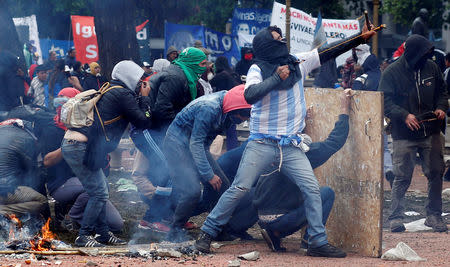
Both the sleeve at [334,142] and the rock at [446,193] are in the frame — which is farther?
the rock at [446,193]

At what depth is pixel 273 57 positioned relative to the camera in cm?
524

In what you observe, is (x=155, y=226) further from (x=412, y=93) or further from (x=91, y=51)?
(x=91, y=51)

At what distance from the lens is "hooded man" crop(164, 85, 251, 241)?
5.77m

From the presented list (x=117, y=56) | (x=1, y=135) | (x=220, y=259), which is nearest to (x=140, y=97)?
(x=1, y=135)

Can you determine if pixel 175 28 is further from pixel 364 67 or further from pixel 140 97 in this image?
pixel 140 97

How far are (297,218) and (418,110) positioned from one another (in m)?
2.19

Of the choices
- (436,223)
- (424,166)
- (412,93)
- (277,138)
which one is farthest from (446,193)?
(277,138)

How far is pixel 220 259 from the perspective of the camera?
5328 millimetres

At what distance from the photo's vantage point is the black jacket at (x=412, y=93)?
696 centimetres

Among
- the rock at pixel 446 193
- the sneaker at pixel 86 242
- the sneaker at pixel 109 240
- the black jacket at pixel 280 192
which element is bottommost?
the rock at pixel 446 193

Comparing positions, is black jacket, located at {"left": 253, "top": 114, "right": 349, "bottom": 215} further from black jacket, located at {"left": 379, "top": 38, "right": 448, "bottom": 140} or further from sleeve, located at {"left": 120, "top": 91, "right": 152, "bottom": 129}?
black jacket, located at {"left": 379, "top": 38, "right": 448, "bottom": 140}

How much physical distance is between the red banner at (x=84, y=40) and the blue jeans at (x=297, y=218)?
1003 centimetres

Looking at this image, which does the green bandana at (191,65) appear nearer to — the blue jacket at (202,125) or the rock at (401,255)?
the blue jacket at (202,125)

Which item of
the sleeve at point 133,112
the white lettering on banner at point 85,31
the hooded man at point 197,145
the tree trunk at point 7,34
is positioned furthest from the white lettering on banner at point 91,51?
the sleeve at point 133,112
